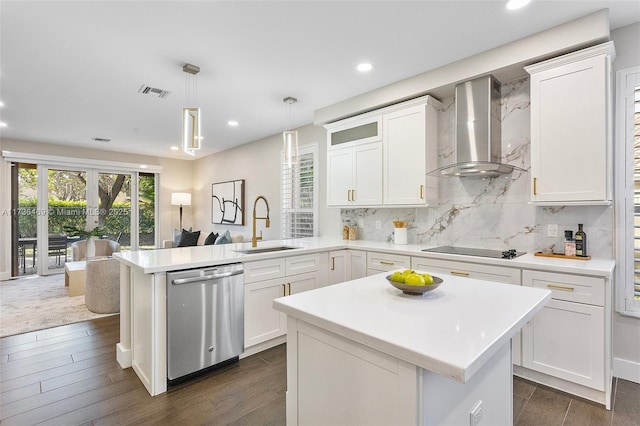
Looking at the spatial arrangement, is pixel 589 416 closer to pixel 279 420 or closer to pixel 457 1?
pixel 279 420

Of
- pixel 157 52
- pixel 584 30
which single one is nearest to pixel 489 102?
pixel 584 30

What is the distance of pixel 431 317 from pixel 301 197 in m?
4.05

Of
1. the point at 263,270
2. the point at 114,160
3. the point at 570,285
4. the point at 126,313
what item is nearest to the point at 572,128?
the point at 570,285

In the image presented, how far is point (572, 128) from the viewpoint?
2.41 metres

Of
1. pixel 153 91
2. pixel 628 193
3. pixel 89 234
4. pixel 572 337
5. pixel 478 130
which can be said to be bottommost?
pixel 572 337

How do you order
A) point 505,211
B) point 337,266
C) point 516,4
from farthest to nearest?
point 337,266
point 505,211
point 516,4

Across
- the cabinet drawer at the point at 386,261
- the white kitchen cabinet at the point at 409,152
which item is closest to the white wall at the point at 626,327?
the white kitchen cabinet at the point at 409,152

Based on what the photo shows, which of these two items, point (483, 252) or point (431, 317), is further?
point (483, 252)

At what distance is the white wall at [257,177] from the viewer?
4.79 metres

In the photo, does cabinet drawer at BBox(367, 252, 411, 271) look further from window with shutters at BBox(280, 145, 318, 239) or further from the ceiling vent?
the ceiling vent

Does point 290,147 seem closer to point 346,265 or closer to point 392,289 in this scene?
point 346,265

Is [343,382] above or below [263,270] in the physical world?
below

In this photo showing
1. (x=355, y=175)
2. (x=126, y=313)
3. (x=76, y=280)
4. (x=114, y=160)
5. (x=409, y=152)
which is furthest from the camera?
(x=114, y=160)

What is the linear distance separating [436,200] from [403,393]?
9.04ft
